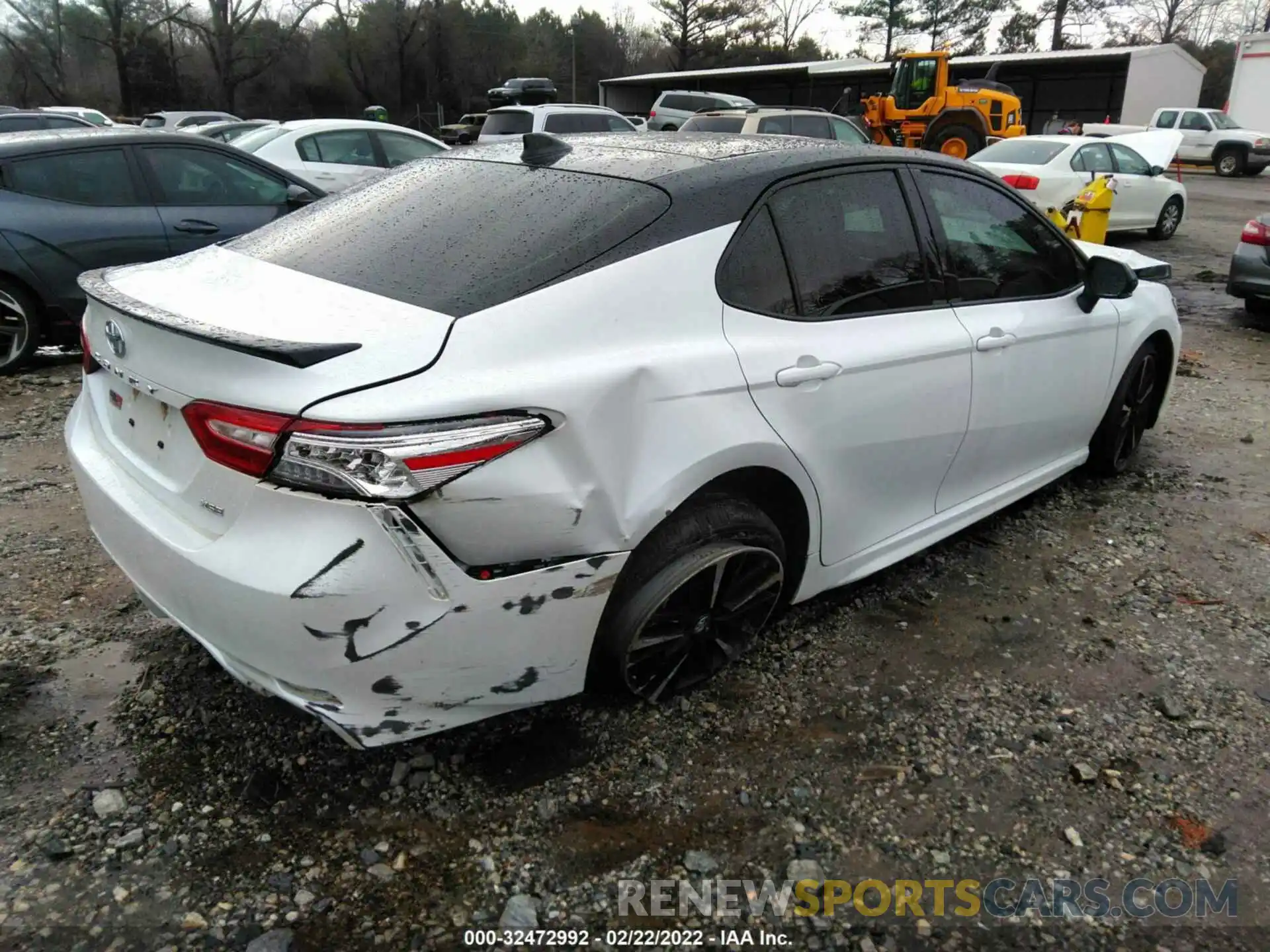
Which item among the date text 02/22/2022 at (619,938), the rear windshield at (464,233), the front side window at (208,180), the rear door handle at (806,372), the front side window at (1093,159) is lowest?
the date text 02/22/2022 at (619,938)

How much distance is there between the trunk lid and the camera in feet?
6.30

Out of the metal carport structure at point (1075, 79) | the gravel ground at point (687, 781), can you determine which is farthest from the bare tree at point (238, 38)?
the gravel ground at point (687, 781)

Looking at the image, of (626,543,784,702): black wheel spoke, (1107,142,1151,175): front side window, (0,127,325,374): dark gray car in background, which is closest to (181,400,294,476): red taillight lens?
(626,543,784,702): black wheel spoke

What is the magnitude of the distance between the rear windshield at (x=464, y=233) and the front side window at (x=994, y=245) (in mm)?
1270

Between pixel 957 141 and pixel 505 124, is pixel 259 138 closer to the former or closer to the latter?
pixel 505 124

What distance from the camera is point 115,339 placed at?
2.31 meters

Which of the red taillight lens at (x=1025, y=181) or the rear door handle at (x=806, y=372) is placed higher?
the rear door handle at (x=806, y=372)

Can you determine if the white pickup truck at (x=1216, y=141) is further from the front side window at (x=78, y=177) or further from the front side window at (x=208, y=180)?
the front side window at (x=78, y=177)

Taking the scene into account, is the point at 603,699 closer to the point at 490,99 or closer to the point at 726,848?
the point at 726,848

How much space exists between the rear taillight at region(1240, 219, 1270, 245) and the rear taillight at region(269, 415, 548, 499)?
28.5 ft

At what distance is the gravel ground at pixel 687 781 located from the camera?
2059mm

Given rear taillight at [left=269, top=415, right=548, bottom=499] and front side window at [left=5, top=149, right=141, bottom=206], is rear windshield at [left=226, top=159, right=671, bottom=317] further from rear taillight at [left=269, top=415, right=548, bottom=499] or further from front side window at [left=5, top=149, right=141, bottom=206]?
front side window at [left=5, top=149, right=141, bottom=206]

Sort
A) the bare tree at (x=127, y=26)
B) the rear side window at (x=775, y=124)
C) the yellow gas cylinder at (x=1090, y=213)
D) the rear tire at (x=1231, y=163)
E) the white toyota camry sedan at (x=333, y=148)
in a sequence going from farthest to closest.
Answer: the bare tree at (x=127, y=26) → the rear tire at (x=1231, y=163) → the rear side window at (x=775, y=124) → the white toyota camry sedan at (x=333, y=148) → the yellow gas cylinder at (x=1090, y=213)

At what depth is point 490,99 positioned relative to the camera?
2917cm
